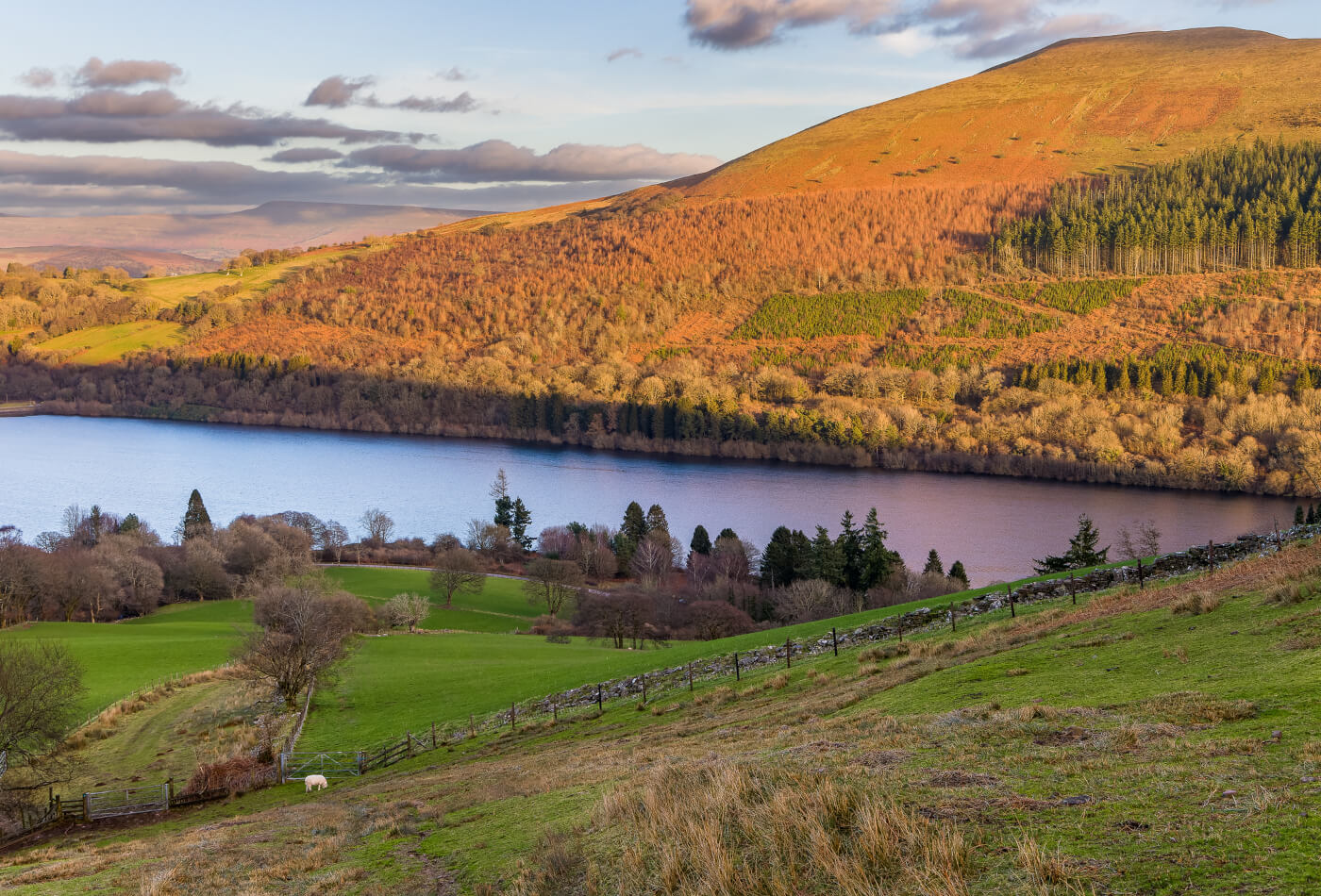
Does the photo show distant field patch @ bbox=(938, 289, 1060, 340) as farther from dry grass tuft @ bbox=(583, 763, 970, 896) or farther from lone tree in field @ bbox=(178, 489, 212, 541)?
dry grass tuft @ bbox=(583, 763, 970, 896)

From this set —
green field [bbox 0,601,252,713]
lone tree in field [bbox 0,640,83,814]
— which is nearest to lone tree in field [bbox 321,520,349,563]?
green field [bbox 0,601,252,713]

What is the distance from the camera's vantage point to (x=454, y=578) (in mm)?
64000

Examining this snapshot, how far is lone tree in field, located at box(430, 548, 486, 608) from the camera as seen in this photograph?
64.1 metres

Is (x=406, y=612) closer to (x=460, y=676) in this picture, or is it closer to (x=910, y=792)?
(x=460, y=676)

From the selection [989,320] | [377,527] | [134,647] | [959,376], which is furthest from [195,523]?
[989,320]

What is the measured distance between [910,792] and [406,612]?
4974cm

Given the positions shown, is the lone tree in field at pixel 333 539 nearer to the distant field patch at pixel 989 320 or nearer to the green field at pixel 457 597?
the green field at pixel 457 597

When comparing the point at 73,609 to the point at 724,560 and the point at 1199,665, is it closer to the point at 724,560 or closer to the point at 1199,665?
the point at 724,560

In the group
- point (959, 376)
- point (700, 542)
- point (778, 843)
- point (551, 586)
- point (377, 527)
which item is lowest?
point (551, 586)

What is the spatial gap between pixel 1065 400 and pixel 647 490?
65.0m

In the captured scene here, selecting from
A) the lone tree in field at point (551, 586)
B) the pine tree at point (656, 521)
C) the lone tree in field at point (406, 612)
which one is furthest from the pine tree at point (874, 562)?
the lone tree in field at point (406, 612)

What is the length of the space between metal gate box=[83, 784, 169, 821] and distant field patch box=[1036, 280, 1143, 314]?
529 ft

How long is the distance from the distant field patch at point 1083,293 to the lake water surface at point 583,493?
57646mm

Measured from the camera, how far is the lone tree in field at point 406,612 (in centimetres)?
5262
